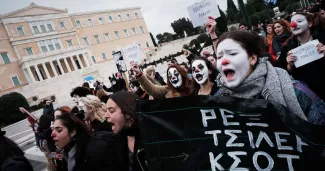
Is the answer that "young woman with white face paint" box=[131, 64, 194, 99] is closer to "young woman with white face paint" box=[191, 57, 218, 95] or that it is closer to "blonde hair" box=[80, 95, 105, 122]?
"young woman with white face paint" box=[191, 57, 218, 95]

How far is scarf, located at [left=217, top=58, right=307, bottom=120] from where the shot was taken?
128 centimetres

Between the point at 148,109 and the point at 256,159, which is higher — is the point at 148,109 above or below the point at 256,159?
above

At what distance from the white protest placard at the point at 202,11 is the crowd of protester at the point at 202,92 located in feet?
4.14

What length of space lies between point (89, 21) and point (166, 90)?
177ft

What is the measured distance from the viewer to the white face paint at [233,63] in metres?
1.38

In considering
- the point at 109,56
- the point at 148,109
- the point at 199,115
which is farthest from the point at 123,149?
the point at 109,56

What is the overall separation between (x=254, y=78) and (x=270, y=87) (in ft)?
0.32

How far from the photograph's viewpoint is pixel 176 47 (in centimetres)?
5141

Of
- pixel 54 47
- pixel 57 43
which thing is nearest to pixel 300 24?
pixel 54 47

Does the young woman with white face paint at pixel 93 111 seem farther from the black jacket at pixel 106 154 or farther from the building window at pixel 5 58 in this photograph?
the building window at pixel 5 58

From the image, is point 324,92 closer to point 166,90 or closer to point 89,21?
point 166,90

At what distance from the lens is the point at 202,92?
2943 mm

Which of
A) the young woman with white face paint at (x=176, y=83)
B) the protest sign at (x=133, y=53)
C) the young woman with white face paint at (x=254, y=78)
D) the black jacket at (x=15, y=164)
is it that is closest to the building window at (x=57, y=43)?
the protest sign at (x=133, y=53)

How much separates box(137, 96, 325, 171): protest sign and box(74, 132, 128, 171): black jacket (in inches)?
22.1
